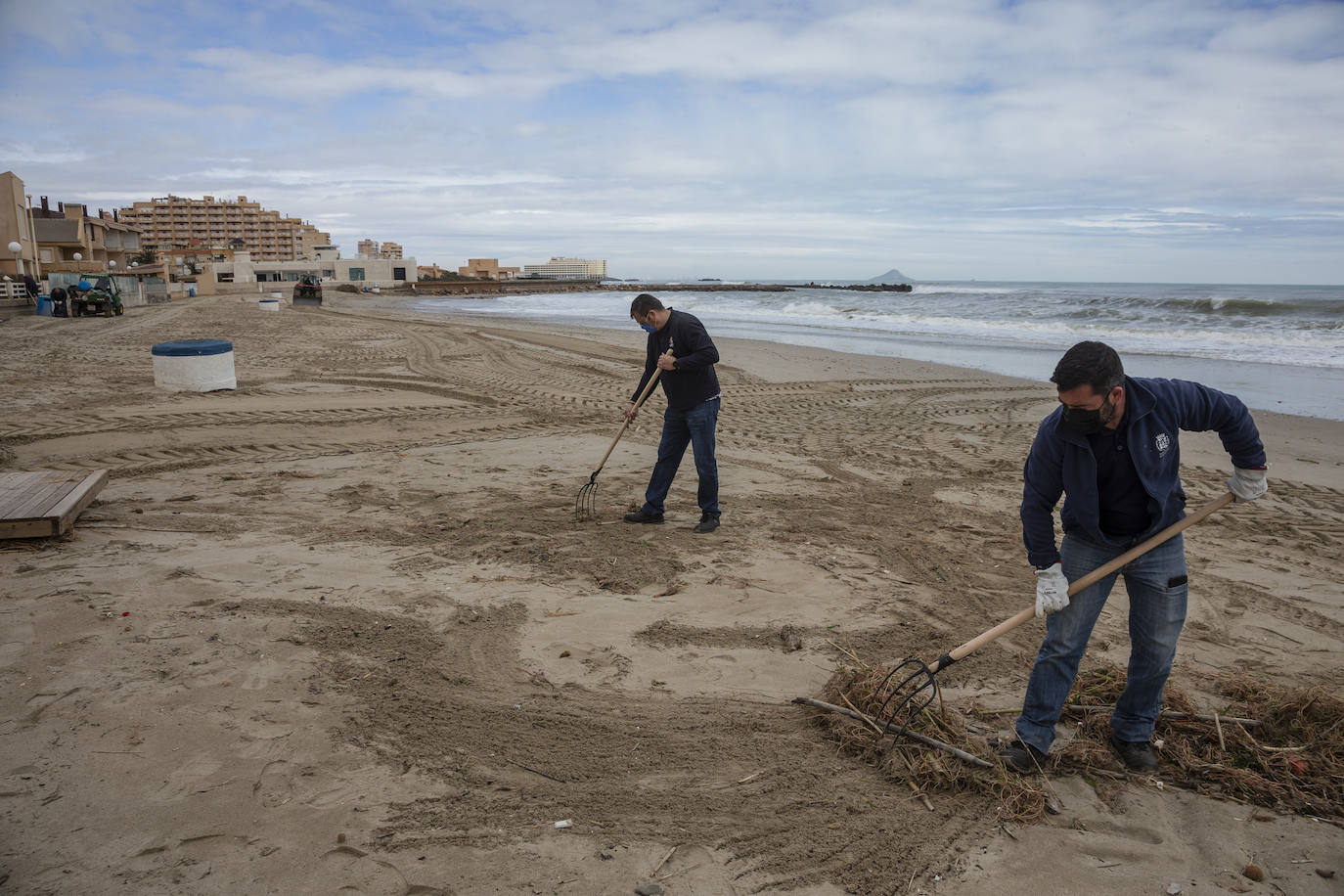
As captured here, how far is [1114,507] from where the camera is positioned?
120 inches

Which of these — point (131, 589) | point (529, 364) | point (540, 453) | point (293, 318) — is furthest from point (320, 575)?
point (293, 318)

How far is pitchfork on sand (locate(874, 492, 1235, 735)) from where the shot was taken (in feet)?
9.89

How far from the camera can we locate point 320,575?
4.94 m

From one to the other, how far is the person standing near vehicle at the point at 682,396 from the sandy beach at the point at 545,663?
0.99ft

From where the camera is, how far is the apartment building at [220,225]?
154 metres

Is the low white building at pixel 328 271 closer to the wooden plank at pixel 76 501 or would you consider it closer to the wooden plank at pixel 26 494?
the wooden plank at pixel 26 494

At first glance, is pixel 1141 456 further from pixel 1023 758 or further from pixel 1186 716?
pixel 1186 716

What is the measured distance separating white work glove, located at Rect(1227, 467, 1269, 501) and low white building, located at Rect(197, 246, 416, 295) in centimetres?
7273

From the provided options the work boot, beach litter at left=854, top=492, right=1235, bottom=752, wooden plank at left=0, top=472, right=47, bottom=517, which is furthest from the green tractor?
beach litter at left=854, top=492, right=1235, bottom=752

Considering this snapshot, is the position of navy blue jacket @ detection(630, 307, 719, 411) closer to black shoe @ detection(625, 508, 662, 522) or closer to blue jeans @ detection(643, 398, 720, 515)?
blue jeans @ detection(643, 398, 720, 515)

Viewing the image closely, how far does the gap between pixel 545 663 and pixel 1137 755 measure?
108 inches

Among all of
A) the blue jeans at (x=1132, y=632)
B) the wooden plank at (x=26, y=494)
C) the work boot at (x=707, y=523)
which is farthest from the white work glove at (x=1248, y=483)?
the wooden plank at (x=26, y=494)

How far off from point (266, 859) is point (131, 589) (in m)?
2.65

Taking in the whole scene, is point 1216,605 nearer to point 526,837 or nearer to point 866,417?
point 526,837
